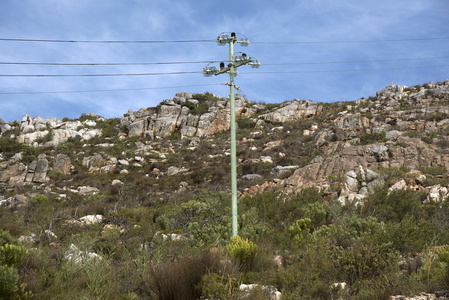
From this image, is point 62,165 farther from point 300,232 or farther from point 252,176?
point 300,232

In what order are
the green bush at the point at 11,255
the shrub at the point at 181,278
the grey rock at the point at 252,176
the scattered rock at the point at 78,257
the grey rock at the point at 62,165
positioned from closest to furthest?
the shrub at the point at 181,278 < the green bush at the point at 11,255 < the scattered rock at the point at 78,257 < the grey rock at the point at 252,176 < the grey rock at the point at 62,165

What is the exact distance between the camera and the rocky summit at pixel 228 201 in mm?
6203

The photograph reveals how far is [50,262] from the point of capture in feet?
23.9

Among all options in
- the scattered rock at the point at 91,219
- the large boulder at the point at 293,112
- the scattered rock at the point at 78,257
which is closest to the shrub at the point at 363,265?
the scattered rock at the point at 78,257

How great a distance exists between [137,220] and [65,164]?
815 inches

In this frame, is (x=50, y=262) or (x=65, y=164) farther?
(x=65, y=164)

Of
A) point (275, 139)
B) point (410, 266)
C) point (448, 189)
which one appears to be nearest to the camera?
point (410, 266)

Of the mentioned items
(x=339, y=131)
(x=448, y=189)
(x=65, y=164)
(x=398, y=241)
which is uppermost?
(x=339, y=131)

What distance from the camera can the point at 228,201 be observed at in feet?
59.1

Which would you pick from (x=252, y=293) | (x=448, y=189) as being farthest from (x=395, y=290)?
(x=448, y=189)

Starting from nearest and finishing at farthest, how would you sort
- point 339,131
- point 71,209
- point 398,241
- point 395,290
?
point 395,290 < point 398,241 < point 71,209 < point 339,131

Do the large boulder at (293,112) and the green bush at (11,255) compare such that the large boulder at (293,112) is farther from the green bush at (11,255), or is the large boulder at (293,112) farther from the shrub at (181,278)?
the green bush at (11,255)

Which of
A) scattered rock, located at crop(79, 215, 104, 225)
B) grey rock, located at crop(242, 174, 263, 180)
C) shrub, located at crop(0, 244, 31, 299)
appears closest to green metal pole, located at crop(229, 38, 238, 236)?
shrub, located at crop(0, 244, 31, 299)

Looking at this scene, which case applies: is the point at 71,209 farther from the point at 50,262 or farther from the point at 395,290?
the point at 395,290
